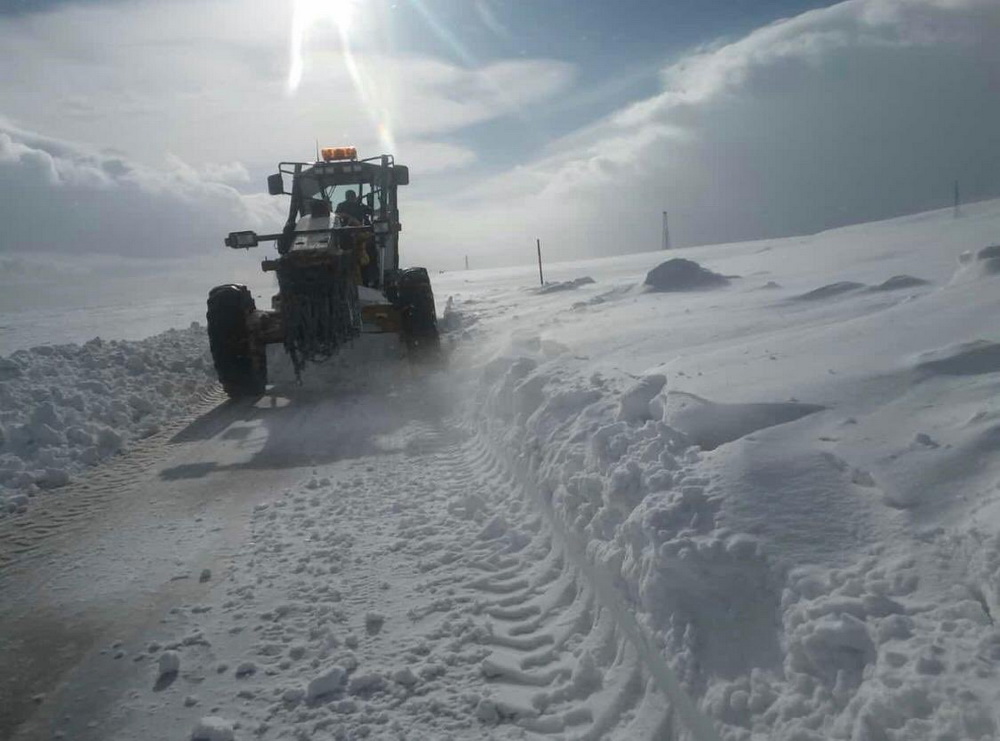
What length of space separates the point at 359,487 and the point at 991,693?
14.7 ft

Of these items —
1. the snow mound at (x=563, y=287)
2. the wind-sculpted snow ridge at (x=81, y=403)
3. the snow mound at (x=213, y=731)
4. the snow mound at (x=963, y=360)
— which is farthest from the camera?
the snow mound at (x=563, y=287)

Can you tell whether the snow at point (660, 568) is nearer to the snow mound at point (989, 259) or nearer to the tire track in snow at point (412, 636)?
the tire track in snow at point (412, 636)

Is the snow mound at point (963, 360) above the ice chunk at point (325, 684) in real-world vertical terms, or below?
above

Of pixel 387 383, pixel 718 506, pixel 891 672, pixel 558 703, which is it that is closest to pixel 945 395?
pixel 718 506

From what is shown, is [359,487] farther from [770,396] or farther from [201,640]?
[770,396]

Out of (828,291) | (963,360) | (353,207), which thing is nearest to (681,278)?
(828,291)

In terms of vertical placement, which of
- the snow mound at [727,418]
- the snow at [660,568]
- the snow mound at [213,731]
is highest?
the snow mound at [727,418]

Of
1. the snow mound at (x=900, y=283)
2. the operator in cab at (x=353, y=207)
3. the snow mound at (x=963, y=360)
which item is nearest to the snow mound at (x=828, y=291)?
the snow mound at (x=900, y=283)

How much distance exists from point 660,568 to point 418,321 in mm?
7590

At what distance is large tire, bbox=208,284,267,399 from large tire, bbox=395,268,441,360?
7.01 ft

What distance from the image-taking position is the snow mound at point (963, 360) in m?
4.02

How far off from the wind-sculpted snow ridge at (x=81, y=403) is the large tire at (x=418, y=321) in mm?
2922

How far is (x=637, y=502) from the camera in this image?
11.9 ft

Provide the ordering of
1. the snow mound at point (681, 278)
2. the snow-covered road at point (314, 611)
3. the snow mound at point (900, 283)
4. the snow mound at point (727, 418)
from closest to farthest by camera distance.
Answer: the snow-covered road at point (314, 611) < the snow mound at point (727, 418) < the snow mound at point (900, 283) < the snow mound at point (681, 278)
